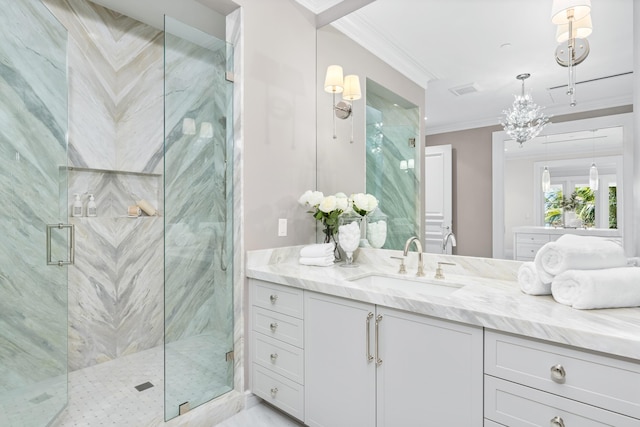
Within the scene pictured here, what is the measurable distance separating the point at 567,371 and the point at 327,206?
1402mm

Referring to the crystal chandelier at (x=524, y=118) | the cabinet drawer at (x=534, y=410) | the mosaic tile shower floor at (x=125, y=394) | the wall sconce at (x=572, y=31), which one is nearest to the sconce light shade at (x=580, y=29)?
the wall sconce at (x=572, y=31)

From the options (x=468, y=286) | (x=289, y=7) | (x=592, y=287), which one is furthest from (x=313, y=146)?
(x=592, y=287)

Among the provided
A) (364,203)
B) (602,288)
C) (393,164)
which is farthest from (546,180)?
(364,203)

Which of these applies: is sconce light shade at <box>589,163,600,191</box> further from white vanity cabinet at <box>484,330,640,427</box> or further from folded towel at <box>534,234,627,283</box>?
white vanity cabinet at <box>484,330,640,427</box>

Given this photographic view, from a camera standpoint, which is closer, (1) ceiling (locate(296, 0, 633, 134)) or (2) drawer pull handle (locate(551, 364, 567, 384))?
(2) drawer pull handle (locate(551, 364, 567, 384))

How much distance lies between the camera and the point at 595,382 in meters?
0.96

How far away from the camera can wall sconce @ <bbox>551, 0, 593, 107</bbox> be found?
4.68 ft

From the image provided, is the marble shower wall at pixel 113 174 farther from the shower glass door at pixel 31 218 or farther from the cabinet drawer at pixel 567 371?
the cabinet drawer at pixel 567 371

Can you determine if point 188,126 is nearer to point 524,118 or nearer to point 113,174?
point 113,174

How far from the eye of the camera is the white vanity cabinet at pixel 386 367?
1.21m

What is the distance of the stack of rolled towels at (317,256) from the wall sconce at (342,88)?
817mm

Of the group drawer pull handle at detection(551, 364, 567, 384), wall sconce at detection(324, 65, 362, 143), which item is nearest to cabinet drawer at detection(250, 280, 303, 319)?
drawer pull handle at detection(551, 364, 567, 384)

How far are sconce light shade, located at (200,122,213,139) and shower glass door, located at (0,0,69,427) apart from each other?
0.79 meters

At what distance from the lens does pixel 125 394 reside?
2.06m
